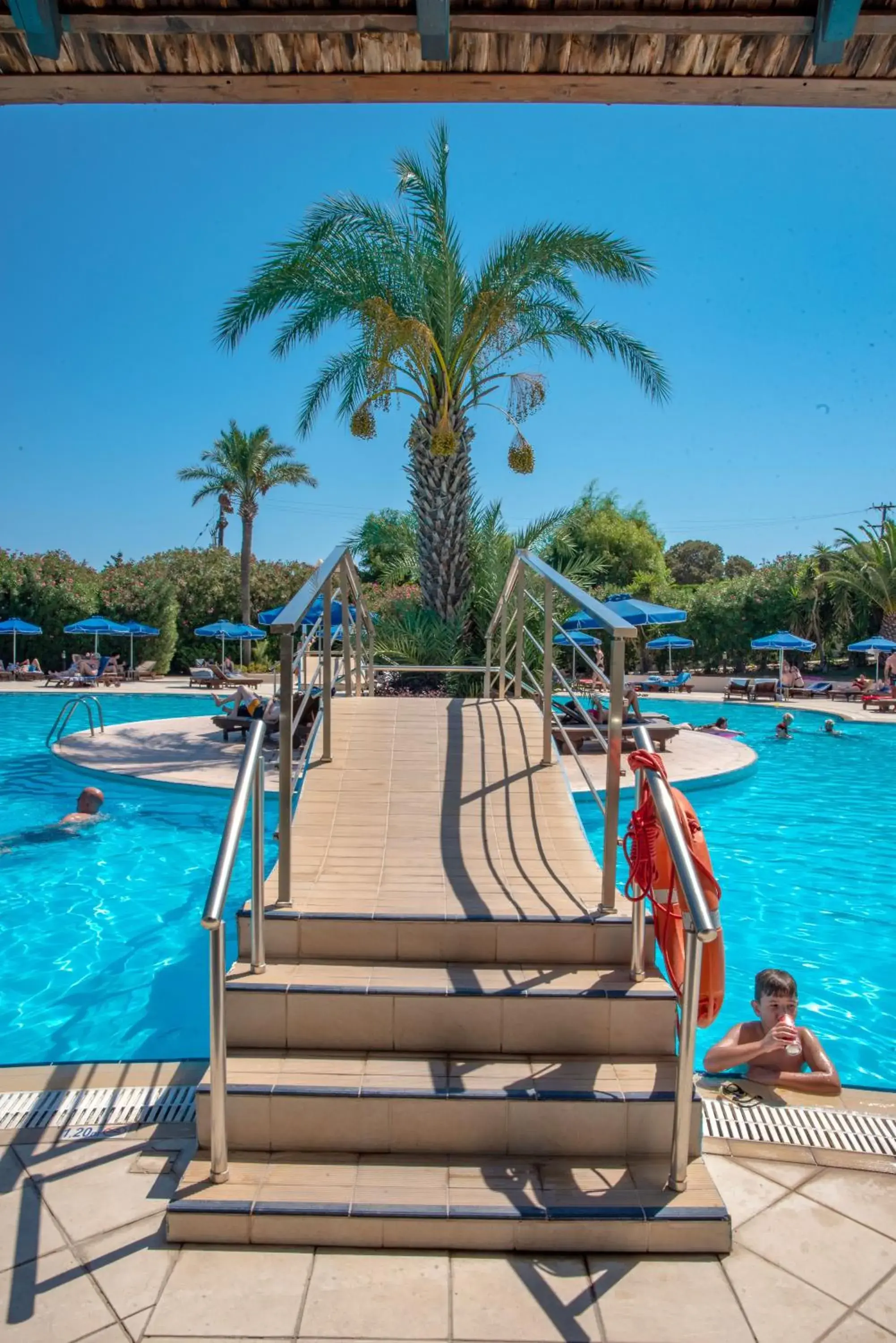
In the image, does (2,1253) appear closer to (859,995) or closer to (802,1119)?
(802,1119)

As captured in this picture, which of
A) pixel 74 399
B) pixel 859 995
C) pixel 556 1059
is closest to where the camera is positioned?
pixel 556 1059

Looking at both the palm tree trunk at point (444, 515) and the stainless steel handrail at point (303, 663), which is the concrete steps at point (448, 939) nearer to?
the stainless steel handrail at point (303, 663)

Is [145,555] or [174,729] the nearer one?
[174,729]

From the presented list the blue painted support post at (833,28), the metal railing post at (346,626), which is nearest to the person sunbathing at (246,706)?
the metal railing post at (346,626)

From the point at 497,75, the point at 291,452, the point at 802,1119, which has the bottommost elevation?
the point at 802,1119

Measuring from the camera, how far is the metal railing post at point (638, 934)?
121 inches

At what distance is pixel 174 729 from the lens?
1345 cm

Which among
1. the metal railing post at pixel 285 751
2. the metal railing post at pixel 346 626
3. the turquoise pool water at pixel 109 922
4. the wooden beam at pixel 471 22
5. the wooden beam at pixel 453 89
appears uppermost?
the wooden beam at pixel 471 22

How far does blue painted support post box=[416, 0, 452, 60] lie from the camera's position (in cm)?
212

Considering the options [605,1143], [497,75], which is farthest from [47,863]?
[497,75]

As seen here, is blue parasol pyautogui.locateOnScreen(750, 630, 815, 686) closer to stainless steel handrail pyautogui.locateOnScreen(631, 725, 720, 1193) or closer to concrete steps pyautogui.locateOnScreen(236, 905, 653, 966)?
concrete steps pyautogui.locateOnScreen(236, 905, 653, 966)

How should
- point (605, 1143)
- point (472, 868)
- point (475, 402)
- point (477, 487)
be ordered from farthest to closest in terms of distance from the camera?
point (477, 487)
point (475, 402)
point (472, 868)
point (605, 1143)

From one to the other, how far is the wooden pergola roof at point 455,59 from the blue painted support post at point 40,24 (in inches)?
3.1

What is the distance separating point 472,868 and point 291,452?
103ft
